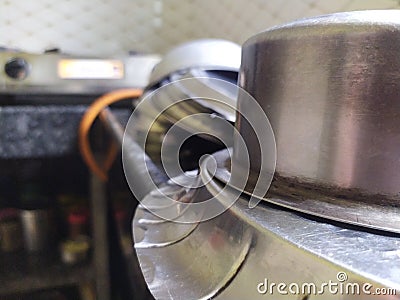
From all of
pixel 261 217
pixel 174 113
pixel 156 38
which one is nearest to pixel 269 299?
pixel 261 217

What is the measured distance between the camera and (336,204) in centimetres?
26

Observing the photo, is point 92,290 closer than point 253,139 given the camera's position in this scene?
No

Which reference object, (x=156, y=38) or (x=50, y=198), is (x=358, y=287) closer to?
(x=50, y=198)

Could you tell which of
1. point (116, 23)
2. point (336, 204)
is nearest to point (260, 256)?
point (336, 204)

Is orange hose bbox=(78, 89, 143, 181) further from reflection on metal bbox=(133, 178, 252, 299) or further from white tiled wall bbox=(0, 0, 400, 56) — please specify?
reflection on metal bbox=(133, 178, 252, 299)

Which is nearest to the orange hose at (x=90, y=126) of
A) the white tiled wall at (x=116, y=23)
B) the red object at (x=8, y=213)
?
the red object at (x=8, y=213)

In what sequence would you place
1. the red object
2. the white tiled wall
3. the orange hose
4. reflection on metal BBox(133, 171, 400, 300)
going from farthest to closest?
1. the white tiled wall
2. the red object
3. the orange hose
4. reflection on metal BBox(133, 171, 400, 300)

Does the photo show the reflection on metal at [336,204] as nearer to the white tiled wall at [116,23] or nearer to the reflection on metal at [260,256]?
the reflection on metal at [260,256]

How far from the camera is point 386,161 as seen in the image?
0.25 m

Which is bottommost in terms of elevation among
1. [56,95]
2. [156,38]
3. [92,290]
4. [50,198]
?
[92,290]

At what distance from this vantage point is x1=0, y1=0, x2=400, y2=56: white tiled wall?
3.94 ft

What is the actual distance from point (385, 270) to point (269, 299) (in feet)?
0.22

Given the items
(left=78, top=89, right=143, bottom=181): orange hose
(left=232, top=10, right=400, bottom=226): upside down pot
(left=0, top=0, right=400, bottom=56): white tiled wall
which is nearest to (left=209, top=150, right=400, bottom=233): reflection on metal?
(left=232, top=10, right=400, bottom=226): upside down pot

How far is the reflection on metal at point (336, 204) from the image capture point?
0.24m
